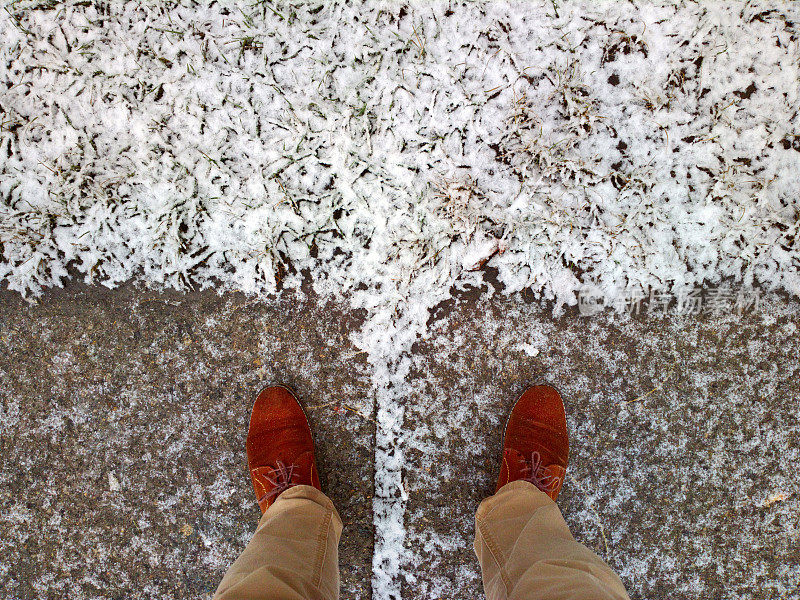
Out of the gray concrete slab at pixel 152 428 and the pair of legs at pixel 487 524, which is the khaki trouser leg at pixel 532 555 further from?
the gray concrete slab at pixel 152 428

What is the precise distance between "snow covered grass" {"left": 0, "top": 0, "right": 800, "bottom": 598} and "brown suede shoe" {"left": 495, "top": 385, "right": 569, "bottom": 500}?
0.42 metres

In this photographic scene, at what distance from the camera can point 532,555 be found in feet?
4.50

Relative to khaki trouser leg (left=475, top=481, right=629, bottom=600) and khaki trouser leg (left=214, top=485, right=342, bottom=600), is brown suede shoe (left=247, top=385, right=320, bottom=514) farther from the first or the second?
khaki trouser leg (left=475, top=481, right=629, bottom=600)

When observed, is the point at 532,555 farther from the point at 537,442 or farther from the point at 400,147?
the point at 400,147

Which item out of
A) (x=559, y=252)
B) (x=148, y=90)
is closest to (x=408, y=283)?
(x=559, y=252)

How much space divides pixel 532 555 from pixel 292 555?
0.74 meters

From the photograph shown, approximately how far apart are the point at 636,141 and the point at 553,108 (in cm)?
35

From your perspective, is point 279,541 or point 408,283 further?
point 408,283

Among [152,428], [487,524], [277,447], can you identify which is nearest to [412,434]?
[487,524]

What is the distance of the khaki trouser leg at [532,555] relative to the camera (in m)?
1.21

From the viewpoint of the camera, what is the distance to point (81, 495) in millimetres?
1803

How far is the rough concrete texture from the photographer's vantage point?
179cm

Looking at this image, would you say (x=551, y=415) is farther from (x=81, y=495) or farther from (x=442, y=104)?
(x=81, y=495)

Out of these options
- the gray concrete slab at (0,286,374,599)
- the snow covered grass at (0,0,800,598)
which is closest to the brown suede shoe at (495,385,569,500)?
the snow covered grass at (0,0,800,598)
